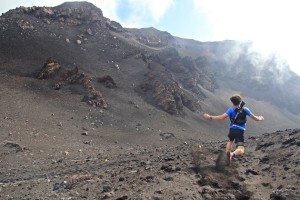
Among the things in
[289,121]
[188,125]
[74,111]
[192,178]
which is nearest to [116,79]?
[188,125]

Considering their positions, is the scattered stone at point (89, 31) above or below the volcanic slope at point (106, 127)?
above

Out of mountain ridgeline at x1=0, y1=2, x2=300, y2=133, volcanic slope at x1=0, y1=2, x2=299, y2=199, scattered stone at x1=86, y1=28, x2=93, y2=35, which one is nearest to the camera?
volcanic slope at x1=0, y1=2, x2=299, y2=199

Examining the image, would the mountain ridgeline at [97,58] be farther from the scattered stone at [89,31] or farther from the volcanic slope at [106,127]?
the volcanic slope at [106,127]

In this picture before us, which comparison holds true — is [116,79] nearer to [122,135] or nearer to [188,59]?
[122,135]

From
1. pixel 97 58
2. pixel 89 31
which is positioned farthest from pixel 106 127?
pixel 89 31

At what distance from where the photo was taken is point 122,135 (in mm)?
46875

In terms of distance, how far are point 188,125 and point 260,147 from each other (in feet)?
155

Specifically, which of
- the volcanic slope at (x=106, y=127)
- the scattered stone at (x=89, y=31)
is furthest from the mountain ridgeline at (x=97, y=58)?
the volcanic slope at (x=106, y=127)

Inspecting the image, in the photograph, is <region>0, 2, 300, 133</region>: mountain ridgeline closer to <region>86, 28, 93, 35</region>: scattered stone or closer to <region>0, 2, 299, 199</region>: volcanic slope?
<region>86, 28, 93, 35</region>: scattered stone

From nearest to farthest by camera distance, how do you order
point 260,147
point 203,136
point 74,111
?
point 260,147, point 74,111, point 203,136

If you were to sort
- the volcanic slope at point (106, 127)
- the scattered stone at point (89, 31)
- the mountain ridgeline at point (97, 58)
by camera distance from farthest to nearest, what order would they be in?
the scattered stone at point (89, 31) < the mountain ridgeline at point (97, 58) < the volcanic slope at point (106, 127)

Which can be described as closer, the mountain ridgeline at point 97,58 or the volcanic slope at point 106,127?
the volcanic slope at point 106,127

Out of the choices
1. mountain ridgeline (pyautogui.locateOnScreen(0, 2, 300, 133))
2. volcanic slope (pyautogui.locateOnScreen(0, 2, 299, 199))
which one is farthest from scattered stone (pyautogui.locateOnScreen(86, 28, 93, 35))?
volcanic slope (pyautogui.locateOnScreen(0, 2, 299, 199))

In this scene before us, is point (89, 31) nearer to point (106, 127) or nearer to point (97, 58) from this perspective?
point (97, 58)
